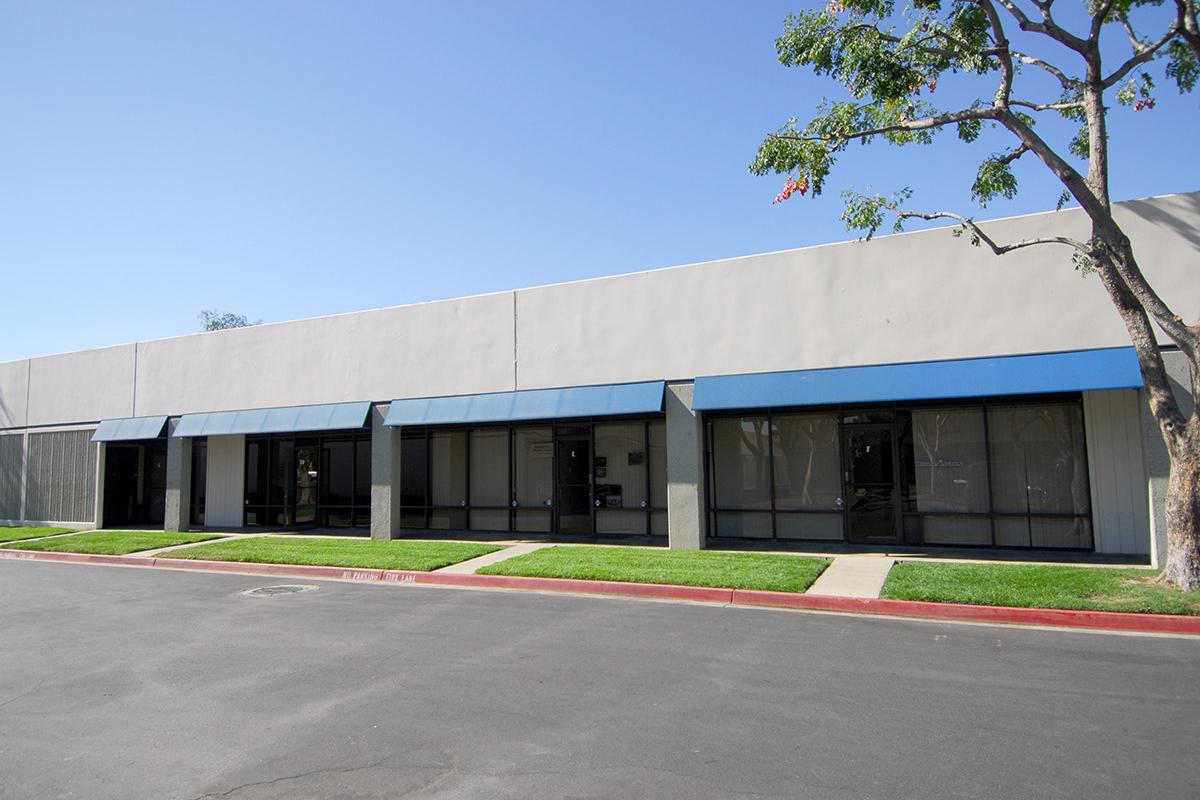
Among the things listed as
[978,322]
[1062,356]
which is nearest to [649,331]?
[978,322]

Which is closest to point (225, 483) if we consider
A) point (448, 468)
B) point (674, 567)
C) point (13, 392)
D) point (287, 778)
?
point (448, 468)

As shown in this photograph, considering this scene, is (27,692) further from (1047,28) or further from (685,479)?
(1047,28)

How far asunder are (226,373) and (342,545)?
7.57 meters

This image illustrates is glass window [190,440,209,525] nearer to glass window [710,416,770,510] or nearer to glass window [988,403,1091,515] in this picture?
glass window [710,416,770,510]

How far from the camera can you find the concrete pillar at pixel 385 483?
59.4 ft

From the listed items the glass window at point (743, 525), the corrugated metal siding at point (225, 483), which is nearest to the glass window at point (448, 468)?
the corrugated metal siding at point (225, 483)

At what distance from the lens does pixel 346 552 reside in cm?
1537

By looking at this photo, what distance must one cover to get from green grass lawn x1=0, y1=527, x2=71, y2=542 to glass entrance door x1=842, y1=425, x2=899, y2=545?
21206mm

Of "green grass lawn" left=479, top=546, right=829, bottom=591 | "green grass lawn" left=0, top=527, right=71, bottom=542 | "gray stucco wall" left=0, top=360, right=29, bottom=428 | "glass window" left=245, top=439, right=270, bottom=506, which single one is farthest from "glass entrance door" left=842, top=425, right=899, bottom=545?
"gray stucco wall" left=0, top=360, right=29, bottom=428

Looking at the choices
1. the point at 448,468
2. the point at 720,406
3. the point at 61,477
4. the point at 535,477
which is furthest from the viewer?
the point at 61,477

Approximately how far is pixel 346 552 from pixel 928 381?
11.3m

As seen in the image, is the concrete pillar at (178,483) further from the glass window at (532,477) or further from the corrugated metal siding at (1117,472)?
the corrugated metal siding at (1117,472)

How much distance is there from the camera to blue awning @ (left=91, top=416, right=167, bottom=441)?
2172 centimetres

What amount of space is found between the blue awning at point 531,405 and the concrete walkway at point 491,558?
2690mm
